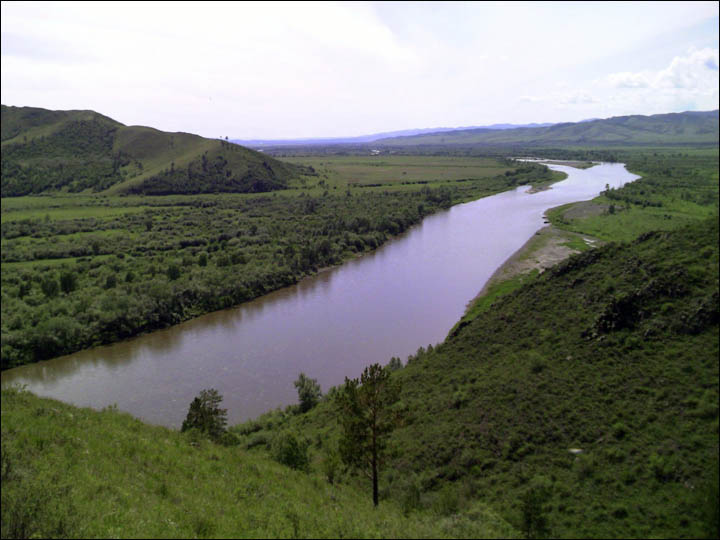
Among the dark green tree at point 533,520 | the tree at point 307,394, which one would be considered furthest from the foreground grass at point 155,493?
the tree at point 307,394

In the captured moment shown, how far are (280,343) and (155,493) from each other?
25.4 m

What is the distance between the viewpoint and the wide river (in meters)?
28.1

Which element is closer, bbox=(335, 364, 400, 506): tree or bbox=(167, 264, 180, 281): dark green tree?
bbox=(335, 364, 400, 506): tree

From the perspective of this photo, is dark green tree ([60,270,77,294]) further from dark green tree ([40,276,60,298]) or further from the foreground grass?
the foreground grass

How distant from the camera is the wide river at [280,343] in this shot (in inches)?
1107

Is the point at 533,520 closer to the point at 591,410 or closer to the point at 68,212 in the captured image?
the point at 591,410

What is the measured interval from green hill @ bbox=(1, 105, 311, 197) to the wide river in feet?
69.3

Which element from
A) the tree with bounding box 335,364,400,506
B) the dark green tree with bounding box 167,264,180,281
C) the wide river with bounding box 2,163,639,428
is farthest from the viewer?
the dark green tree with bounding box 167,264,180,281

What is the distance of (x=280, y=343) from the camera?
35.4m

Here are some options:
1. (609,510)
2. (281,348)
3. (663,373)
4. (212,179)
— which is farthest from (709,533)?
(212,179)

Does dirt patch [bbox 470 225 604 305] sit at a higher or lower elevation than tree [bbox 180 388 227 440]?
higher

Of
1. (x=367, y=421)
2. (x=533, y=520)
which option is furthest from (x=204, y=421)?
(x=533, y=520)

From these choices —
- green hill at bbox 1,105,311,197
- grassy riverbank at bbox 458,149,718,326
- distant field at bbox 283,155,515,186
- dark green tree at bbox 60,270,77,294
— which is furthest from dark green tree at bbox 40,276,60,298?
distant field at bbox 283,155,515,186

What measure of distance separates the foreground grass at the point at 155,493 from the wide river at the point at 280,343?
1191cm
